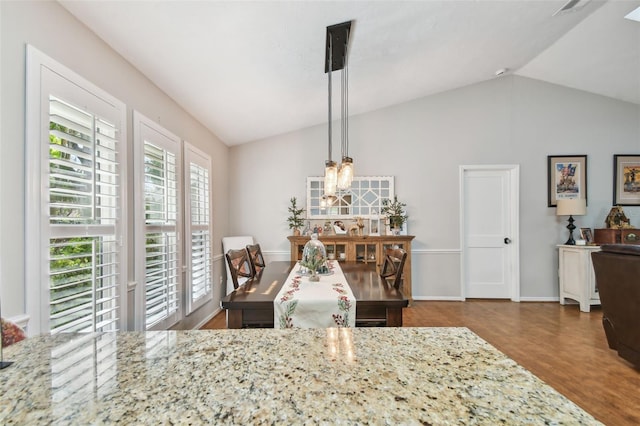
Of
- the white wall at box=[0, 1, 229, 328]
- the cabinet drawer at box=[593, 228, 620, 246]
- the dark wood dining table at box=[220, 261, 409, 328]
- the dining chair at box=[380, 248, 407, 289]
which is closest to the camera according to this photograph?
the white wall at box=[0, 1, 229, 328]

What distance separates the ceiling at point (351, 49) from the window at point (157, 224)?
50 centimetres

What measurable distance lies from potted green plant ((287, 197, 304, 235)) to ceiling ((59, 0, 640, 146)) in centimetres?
112

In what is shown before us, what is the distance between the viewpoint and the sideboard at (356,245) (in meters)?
4.05

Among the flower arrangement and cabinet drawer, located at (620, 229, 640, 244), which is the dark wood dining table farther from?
cabinet drawer, located at (620, 229, 640, 244)

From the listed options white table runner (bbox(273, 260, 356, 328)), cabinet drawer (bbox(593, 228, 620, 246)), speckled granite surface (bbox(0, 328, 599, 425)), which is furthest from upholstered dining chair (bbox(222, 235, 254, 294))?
cabinet drawer (bbox(593, 228, 620, 246))

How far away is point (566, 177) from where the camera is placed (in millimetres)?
4270

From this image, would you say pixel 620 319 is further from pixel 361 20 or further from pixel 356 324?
pixel 361 20

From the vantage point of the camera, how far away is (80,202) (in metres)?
1.59

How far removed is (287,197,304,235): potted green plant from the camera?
14.0ft

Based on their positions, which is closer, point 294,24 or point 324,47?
point 294,24

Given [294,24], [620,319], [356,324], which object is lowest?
[620,319]

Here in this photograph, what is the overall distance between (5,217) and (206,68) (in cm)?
164

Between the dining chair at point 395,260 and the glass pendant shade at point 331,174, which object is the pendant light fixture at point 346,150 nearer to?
the glass pendant shade at point 331,174

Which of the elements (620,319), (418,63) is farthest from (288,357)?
(418,63)
